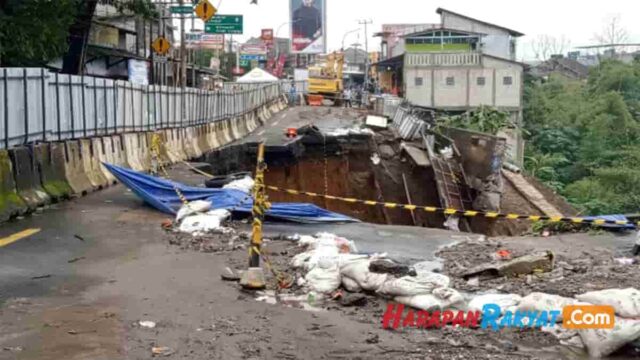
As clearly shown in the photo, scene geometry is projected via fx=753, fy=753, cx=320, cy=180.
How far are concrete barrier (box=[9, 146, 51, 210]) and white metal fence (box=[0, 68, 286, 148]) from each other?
251 millimetres

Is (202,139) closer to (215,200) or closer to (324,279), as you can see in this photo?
(215,200)

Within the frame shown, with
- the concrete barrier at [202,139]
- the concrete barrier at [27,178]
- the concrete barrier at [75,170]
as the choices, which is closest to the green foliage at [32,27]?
the concrete barrier at [202,139]

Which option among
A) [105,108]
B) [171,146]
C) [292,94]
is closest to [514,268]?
[105,108]

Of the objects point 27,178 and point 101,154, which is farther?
point 101,154

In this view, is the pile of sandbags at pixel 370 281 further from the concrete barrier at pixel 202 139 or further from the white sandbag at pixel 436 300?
the concrete barrier at pixel 202 139

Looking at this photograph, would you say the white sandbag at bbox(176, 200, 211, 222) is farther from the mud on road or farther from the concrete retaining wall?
the concrete retaining wall

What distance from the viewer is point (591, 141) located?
44.2 meters

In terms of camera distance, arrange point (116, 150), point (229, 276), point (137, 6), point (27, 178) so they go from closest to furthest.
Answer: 1. point (229, 276)
2. point (27, 178)
3. point (116, 150)
4. point (137, 6)

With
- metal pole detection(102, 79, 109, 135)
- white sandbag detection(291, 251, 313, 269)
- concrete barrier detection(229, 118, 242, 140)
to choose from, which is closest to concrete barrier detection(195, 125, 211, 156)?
concrete barrier detection(229, 118, 242, 140)

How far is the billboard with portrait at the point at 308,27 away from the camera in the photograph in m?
79.2

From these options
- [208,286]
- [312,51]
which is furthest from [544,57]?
[208,286]

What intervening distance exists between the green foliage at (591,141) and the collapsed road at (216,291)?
18.7 m

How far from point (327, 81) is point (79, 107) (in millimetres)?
48462

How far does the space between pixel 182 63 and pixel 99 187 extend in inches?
759
